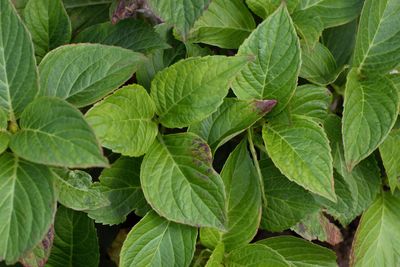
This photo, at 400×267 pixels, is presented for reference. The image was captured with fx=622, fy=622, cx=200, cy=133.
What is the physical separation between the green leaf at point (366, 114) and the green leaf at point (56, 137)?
0.45m

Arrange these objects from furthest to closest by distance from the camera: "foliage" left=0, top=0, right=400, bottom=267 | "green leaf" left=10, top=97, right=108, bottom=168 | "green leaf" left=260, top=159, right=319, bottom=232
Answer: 1. "green leaf" left=260, top=159, right=319, bottom=232
2. "foliage" left=0, top=0, right=400, bottom=267
3. "green leaf" left=10, top=97, right=108, bottom=168

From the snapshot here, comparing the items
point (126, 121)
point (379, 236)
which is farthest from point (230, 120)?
point (379, 236)

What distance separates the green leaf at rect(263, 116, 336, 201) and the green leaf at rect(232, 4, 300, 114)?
38 mm

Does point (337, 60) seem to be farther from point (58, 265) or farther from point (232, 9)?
point (58, 265)

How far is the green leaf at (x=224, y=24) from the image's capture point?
114cm

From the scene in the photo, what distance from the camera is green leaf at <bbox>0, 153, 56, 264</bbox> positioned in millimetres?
821

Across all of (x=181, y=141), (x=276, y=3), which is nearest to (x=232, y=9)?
(x=276, y=3)

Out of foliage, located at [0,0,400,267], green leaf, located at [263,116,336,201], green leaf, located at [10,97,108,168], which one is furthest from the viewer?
green leaf, located at [263,116,336,201]

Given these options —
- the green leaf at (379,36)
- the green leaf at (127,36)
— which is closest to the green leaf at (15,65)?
the green leaf at (127,36)

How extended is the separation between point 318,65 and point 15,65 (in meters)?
0.57

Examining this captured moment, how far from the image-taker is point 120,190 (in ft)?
3.47

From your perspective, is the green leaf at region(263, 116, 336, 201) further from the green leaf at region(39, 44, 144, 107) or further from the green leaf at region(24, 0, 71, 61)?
the green leaf at region(24, 0, 71, 61)

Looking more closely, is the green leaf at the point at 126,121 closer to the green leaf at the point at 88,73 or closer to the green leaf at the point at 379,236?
the green leaf at the point at 88,73

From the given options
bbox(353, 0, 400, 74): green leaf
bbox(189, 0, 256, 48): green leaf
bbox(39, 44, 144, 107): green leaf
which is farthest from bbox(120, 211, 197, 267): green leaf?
bbox(353, 0, 400, 74): green leaf
